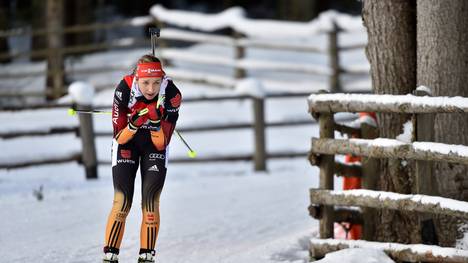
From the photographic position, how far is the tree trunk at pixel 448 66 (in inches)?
305

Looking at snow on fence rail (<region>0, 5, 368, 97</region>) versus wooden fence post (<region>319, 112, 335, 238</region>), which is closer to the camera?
wooden fence post (<region>319, 112, 335, 238</region>)

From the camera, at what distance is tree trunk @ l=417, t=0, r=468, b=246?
305 inches

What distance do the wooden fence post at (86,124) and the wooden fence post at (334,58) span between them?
6655 millimetres

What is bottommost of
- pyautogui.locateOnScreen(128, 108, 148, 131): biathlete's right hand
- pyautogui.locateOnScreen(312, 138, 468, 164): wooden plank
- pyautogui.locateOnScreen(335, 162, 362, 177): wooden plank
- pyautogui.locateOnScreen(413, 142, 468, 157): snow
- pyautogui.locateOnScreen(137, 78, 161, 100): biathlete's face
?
pyautogui.locateOnScreen(335, 162, 362, 177): wooden plank

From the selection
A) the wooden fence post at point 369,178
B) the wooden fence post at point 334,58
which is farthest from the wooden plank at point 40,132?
the wooden fence post at point 334,58

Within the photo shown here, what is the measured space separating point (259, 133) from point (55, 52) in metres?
7.53

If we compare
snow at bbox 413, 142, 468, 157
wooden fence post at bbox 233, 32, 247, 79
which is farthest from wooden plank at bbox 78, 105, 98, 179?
wooden fence post at bbox 233, 32, 247, 79

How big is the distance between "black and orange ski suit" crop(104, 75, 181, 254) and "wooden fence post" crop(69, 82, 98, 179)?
5.35 metres

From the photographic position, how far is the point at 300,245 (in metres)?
8.79

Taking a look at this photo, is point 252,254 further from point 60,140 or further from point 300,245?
point 60,140

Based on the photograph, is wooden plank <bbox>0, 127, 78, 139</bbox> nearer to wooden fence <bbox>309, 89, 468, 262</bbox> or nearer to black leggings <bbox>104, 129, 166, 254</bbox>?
wooden fence <bbox>309, 89, 468, 262</bbox>

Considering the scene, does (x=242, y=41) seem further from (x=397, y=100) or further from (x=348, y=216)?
(x=397, y=100)

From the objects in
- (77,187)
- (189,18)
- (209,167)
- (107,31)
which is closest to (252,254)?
(77,187)

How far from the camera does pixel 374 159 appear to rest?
8.24 m
